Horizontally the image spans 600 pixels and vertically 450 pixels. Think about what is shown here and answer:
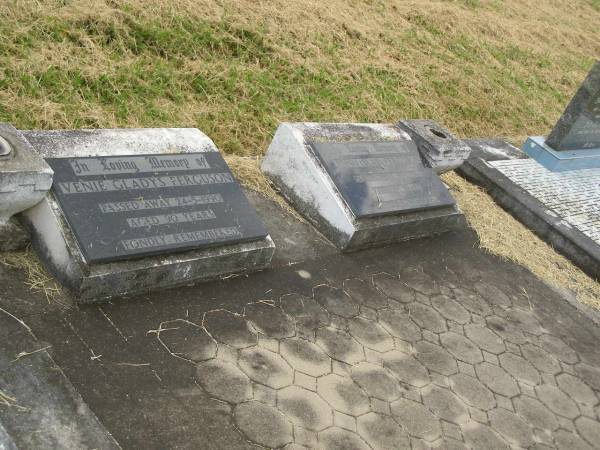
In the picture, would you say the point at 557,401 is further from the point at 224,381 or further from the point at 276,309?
the point at 224,381

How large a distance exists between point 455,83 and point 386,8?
1.81m

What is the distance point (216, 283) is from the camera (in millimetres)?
3842

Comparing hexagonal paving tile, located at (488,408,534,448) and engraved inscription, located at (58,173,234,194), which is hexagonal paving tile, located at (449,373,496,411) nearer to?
hexagonal paving tile, located at (488,408,534,448)

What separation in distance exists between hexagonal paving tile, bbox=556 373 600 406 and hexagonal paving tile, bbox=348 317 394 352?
47.2 inches

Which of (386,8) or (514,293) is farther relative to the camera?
(386,8)

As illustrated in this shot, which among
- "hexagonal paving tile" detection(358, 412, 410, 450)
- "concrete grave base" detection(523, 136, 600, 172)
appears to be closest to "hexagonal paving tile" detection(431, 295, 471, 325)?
"hexagonal paving tile" detection(358, 412, 410, 450)

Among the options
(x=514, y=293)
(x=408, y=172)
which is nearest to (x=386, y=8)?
(x=408, y=172)

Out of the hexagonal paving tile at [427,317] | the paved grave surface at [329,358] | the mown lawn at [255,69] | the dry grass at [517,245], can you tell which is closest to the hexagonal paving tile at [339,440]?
the paved grave surface at [329,358]

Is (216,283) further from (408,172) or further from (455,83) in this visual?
(455,83)

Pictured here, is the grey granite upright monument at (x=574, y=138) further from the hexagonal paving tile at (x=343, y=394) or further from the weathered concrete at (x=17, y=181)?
the weathered concrete at (x=17, y=181)

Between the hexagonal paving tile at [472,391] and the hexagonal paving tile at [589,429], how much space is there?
56 centimetres

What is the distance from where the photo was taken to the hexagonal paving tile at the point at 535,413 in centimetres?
365

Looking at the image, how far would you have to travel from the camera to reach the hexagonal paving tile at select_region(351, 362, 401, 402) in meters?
3.45

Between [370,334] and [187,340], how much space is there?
118 centimetres
